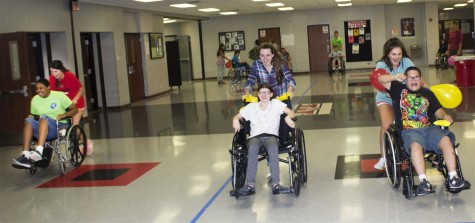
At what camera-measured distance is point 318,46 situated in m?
22.6

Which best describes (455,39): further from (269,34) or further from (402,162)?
(402,162)

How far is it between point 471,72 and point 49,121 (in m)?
8.68

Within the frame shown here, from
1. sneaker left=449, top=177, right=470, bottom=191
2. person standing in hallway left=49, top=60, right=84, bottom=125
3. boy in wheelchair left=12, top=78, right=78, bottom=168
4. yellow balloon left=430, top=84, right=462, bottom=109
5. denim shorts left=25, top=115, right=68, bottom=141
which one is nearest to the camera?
sneaker left=449, top=177, right=470, bottom=191

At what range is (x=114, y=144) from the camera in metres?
8.13

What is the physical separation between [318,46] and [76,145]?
17095 mm

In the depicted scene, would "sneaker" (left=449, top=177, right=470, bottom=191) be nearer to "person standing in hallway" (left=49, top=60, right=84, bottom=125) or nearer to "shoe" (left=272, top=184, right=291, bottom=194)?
"shoe" (left=272, top=184, right=291, bottom=194)

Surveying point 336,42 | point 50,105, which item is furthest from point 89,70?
point 336,42

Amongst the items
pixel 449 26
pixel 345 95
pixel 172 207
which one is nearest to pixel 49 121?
pixel 172 207

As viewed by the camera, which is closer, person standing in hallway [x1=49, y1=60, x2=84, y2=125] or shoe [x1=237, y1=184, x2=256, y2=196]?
shoe [x1=237, y1=184, x2=256, y2=196]

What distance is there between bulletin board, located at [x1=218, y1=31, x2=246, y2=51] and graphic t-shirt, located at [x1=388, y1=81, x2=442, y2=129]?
61.0 ft

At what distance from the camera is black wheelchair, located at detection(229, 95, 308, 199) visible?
4555mm

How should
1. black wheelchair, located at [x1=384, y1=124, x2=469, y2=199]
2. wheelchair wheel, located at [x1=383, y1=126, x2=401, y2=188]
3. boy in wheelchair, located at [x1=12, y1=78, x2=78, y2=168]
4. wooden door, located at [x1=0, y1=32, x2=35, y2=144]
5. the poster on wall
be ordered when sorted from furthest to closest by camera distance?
the poster on wall → wooden door, located at [x1=0, y1=32, x2=35, y2=144] → boy in wheelchair, located at [x1=12, y1=78, x2=78, y2=168] → wheelchair wheel, located at [x1=383, y1=126, x2=401, y2=188] → black wheelchair, located at [x1=384, y1=124, x2=469, y2=199]

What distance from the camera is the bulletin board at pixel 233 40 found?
22906 mm

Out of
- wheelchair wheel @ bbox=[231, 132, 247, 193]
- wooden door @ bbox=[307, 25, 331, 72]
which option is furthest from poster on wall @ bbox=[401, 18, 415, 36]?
wheelchair wheel @ bbox=[231, 132, 247, 193]
